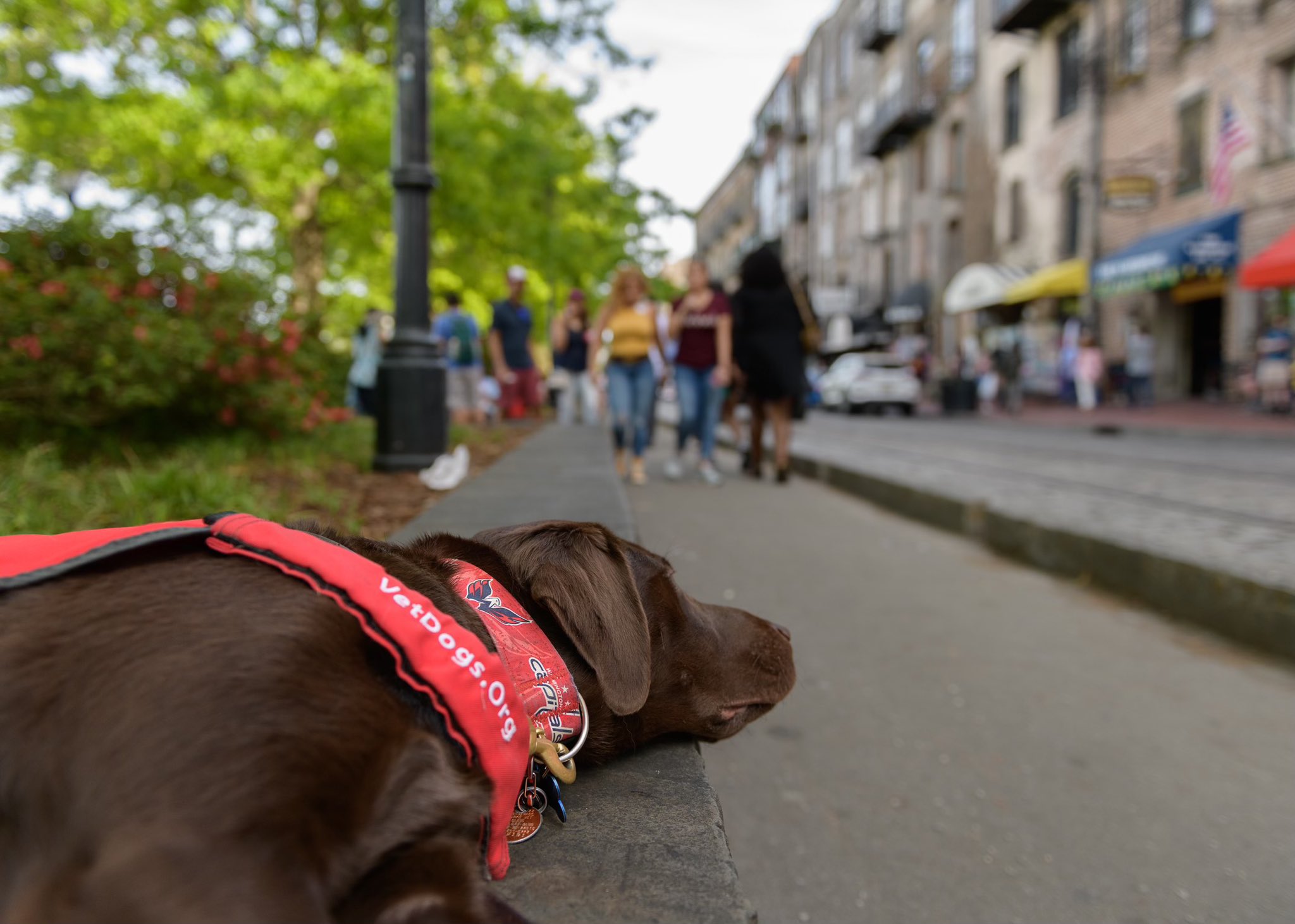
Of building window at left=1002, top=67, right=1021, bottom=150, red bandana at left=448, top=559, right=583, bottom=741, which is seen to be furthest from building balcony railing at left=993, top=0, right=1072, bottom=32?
red bandana at left=448, top=559, right=583, bottom=741

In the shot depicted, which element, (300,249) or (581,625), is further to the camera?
(300,249)

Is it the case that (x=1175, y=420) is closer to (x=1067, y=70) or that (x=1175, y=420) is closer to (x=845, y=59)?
(x=1067, y=70)

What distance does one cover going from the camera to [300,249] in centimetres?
1636

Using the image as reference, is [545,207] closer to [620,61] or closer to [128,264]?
[620,61]

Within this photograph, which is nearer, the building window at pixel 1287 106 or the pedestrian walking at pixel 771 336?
the pedestrian walking at pixel 771 336

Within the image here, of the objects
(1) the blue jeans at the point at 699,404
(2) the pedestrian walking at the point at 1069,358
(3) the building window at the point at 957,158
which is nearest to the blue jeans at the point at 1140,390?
(2) the pedestrian walking at the point at 1069,358

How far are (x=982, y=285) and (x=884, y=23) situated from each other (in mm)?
15250

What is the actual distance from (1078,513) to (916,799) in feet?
12.9

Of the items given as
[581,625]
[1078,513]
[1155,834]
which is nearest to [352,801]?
[581,625]

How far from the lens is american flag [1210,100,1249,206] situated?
1525 centimetres

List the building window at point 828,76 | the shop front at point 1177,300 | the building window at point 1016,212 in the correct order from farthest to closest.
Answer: the building window at point 828,76 → the building window at point 1016,212 → the shop front at point 1177,300

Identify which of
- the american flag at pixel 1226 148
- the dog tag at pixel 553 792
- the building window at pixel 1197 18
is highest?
the building window at pixel 1197 18

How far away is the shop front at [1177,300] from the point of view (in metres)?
17.7

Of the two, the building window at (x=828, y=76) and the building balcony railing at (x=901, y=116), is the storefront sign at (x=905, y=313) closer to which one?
the building balcony railing at (x=901, y=116)
